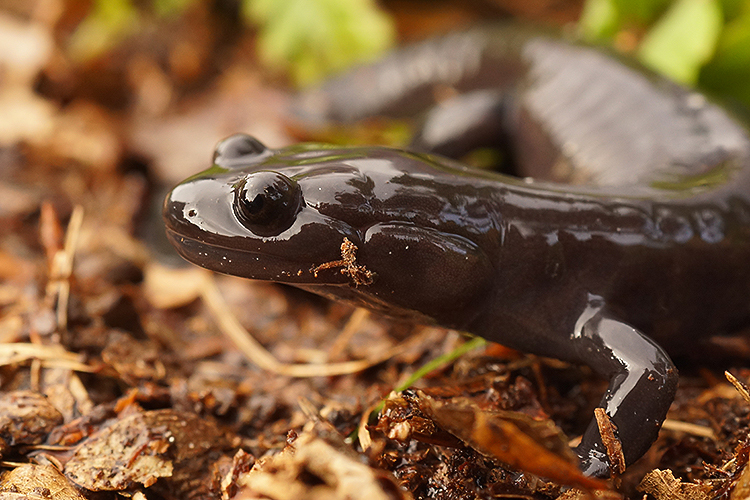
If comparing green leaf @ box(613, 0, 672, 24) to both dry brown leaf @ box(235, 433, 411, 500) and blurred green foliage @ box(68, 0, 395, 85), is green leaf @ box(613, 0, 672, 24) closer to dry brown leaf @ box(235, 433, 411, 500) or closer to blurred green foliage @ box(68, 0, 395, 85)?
blurred green foliage @ box(68, 0, 395, 85)

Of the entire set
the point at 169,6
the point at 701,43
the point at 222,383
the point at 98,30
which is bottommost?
the point at 222,383

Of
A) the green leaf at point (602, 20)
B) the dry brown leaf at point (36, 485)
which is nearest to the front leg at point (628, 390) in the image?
the dry brown leaf at point (36, 485)

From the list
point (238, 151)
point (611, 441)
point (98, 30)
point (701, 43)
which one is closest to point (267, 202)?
point (238, 151)

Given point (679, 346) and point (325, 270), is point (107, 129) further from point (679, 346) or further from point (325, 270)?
point (679, 346)

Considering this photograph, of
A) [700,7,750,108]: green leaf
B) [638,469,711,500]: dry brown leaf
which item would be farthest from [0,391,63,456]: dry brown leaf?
[700,7,750,108]: green leaf

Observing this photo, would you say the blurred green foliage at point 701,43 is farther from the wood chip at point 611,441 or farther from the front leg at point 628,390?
the wood chip at point 611,441

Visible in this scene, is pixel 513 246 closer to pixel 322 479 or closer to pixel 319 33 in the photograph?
pixel 322 479
